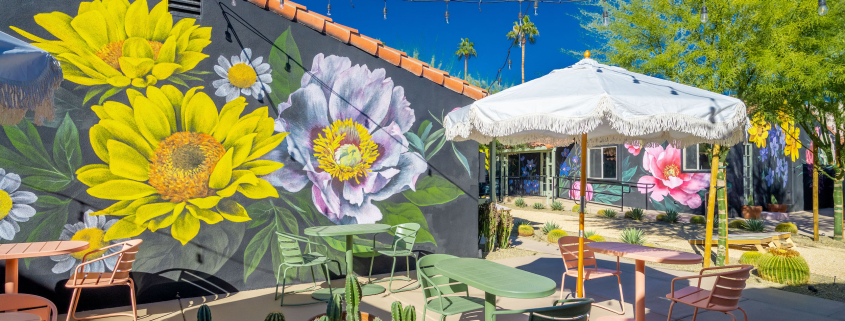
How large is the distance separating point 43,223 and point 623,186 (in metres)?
14.8

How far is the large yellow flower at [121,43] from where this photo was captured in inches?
174

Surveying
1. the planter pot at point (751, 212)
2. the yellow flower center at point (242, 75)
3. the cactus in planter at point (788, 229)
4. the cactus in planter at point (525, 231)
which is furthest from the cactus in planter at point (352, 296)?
the planter pot at point (751, 212)

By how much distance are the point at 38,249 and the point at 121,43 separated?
2.14 m

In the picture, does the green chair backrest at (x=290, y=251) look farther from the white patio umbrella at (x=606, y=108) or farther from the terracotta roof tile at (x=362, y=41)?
the terracotta roof tile at (x=362, y=41)

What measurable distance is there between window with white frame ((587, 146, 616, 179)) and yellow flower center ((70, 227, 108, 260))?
14.7 m

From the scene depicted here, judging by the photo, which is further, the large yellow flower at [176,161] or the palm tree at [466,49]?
the palm tree at [466,49]

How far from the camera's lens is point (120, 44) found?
4621mm

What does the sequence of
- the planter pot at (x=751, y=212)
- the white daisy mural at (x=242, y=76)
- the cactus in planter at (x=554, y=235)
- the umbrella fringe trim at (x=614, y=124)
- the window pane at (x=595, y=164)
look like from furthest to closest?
the window pane at (x=595, y=164) < the planter pot at (x=751, y=212) < the cactus in planter at (x=554, y=235) < the white daisy mural at (x=242, y=76) < the umbrella fringe trim at (x=614, y=124)

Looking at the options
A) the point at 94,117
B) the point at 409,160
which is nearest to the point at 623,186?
the point at 409,160

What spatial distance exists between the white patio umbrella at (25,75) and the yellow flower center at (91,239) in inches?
85.4

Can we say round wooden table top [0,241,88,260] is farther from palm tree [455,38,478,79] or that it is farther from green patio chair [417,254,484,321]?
palm tree [455,38,478,79]

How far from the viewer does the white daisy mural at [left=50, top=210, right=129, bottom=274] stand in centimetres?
439

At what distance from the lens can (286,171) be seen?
536cm

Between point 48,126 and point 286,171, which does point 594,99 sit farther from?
point 48,126
